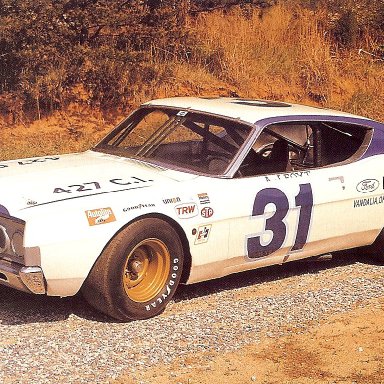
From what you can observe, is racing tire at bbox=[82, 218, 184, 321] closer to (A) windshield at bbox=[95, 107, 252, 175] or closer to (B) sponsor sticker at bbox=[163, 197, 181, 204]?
(B) sponsor sticker at bbox=[163, 197, 181, 204]

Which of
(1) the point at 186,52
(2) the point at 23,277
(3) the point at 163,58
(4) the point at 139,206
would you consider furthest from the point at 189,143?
(1) the point at 186,52

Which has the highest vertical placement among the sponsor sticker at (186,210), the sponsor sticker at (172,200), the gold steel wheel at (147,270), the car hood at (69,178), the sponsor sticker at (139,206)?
the car hood at (69,178)

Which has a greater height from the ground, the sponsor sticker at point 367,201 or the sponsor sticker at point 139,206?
the sponsor sticker at point 139,206

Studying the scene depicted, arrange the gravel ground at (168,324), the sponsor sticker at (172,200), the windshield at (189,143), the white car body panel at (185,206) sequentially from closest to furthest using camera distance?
the gravel ground at (168,324) < the white car body panel at (185,206) < the sponsor sticker at (172,200) < the windshield at (189,143)

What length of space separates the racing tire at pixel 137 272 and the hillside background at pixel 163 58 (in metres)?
7.14

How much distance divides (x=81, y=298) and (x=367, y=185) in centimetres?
269

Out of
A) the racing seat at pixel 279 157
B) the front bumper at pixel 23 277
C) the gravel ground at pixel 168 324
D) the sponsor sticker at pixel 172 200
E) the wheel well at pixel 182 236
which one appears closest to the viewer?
the gravel ground at pixel 168 324

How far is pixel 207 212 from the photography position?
652cm

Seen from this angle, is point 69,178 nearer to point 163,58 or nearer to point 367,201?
point 367,201

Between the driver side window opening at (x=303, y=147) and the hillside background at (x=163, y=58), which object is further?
the hillside background at (x=163, y=58)

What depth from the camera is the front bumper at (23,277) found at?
5.75m

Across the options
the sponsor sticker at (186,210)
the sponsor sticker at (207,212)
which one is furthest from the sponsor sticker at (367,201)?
the sponsor sticker at (186,210)

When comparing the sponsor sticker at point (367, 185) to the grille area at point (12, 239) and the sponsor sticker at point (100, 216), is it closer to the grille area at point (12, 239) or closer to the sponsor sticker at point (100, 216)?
the sponsor sticker at point (100, 216)

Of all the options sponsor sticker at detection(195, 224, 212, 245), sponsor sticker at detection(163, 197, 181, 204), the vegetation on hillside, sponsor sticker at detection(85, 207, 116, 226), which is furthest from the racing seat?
the vegetation on hillside
